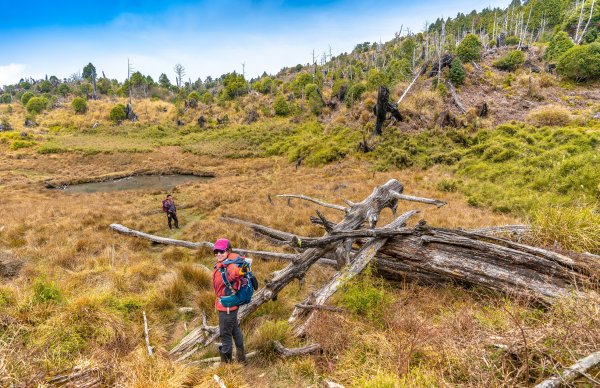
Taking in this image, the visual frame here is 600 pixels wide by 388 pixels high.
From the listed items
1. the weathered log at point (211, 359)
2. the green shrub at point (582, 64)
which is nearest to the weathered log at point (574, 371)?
the weathered log at point (211, 359)

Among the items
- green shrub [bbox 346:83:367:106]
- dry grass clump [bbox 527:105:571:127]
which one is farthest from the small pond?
dry grass clump [bbox 527:105:571:127]

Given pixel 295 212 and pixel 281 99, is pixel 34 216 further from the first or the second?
pixel 281 99

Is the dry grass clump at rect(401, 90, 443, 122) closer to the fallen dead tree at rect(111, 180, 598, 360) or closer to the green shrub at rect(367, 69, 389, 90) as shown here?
the green shrub at rect(367, 69, 389, 90)

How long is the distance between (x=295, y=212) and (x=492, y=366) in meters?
10.5

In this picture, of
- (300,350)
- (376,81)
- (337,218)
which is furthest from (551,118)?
(300,350)

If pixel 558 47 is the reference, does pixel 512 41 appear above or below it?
above

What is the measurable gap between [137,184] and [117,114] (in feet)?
151

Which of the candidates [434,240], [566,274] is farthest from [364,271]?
[566,274]

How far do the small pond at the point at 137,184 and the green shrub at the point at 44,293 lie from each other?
1954 cm

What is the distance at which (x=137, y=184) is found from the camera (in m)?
27.0

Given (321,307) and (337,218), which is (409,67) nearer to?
(337,218)

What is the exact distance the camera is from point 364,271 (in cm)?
589

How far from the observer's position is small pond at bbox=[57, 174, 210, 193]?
2523cm

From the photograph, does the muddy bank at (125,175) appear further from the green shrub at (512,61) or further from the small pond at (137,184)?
the green shrub at (512,61)
